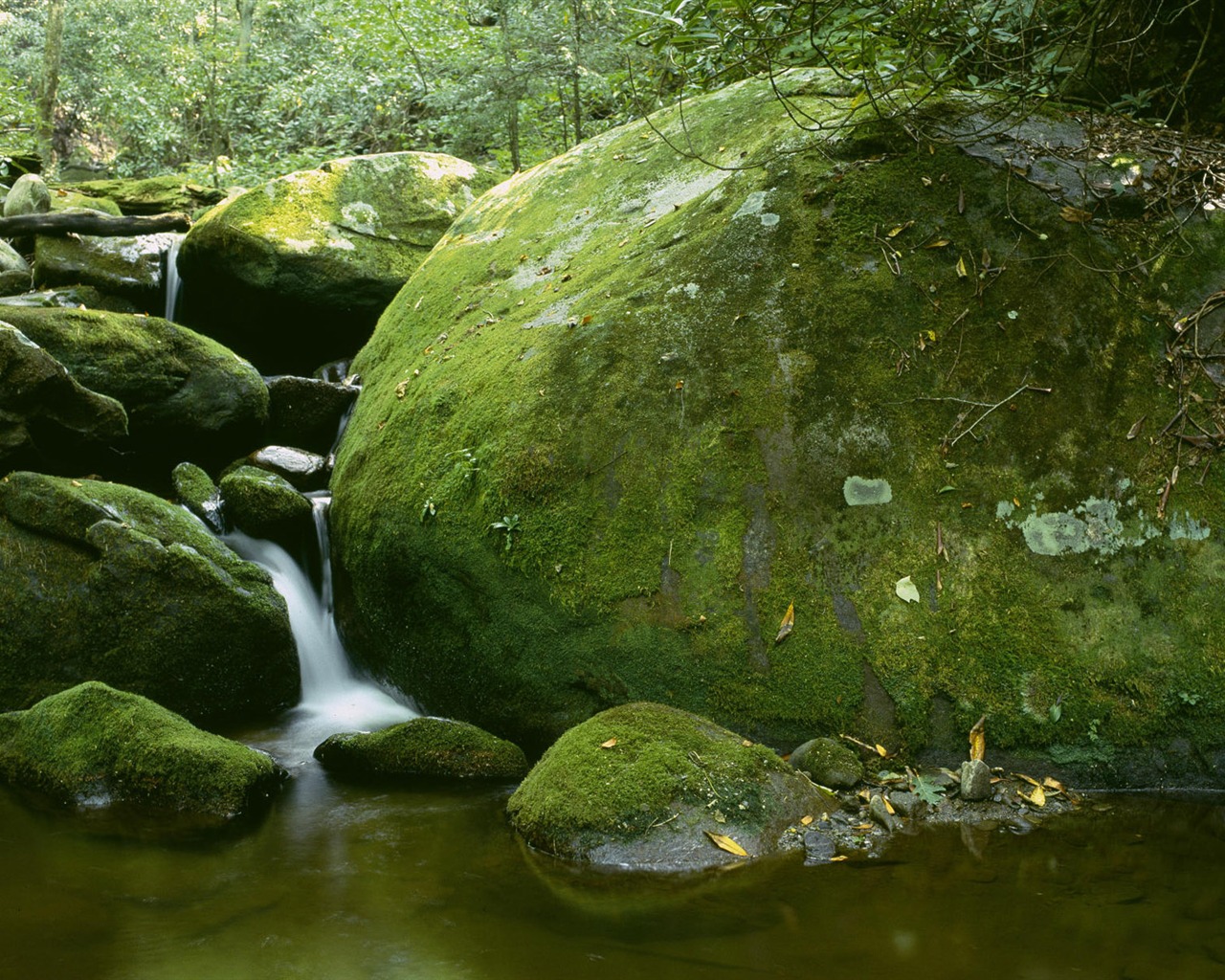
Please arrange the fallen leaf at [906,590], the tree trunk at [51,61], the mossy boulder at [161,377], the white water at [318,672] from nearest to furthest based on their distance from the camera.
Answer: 1. the fallen leaf at [906,590]
2. the white water at [318,672]
3. the mossy boulder at [161,377]
4. the tree trunk at [51,61]

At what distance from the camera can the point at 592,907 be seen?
3.21m

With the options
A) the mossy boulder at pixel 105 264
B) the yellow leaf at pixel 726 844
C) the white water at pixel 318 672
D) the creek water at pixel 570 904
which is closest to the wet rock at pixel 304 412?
the white water at pixel 318 672

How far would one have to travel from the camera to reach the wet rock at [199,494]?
666 cm

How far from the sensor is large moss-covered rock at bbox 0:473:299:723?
5.24 metres

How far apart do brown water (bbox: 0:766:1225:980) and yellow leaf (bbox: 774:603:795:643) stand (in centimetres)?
101

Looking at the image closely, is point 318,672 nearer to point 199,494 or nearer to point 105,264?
point 199,494

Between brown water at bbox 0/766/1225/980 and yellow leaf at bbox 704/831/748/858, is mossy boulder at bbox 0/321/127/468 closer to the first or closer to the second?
brown water at bbox 0/766/1225/980

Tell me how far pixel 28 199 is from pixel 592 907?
11.9 metres

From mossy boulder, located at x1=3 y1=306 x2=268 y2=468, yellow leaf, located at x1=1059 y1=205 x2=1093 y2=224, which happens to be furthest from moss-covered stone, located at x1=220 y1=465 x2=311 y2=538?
yellow leaf, located at x1=1059 y1=205 x2=1093 y2=224

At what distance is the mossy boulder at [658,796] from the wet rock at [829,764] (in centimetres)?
12

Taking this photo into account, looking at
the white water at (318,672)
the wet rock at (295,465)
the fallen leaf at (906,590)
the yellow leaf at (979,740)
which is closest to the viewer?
the yellow leaf at (979,740)

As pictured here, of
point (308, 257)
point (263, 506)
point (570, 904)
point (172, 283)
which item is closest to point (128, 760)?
point (570, 904)

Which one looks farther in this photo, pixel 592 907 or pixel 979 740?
pixel 979 740

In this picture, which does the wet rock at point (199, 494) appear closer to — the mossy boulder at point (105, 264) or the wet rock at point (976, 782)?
the mossy boulder at point (105, 264)
